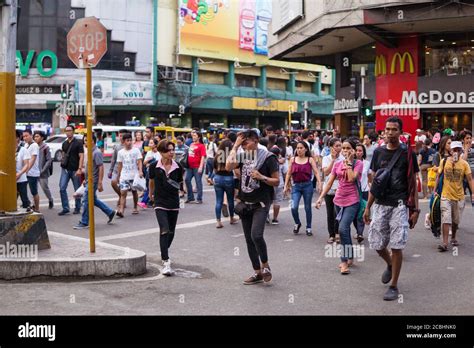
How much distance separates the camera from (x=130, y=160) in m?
13.2

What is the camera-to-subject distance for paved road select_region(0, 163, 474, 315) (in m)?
6.27

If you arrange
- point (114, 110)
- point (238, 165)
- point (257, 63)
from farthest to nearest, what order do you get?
point (257, 63) < point (114, 110) < point (238, 165)

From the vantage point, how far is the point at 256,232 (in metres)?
7.32

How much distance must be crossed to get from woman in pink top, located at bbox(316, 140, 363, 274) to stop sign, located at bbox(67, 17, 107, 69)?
3333mm

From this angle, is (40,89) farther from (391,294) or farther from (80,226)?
(391,294)

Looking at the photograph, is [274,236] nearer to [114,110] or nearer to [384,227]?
[384,227]

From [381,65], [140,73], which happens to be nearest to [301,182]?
[381,65]

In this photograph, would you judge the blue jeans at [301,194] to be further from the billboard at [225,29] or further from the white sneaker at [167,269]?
the billboard at [225,29]

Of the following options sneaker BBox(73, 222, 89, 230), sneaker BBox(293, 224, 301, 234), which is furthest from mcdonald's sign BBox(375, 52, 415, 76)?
sneaker BBox(73, 222, 89, 230)

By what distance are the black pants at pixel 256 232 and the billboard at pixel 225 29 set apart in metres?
41.9

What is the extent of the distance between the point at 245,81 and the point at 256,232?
161 ft

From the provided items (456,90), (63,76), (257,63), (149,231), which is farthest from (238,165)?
(257,63)

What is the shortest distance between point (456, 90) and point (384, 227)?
2177 centimetres

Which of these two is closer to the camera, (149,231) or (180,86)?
(149,231)
